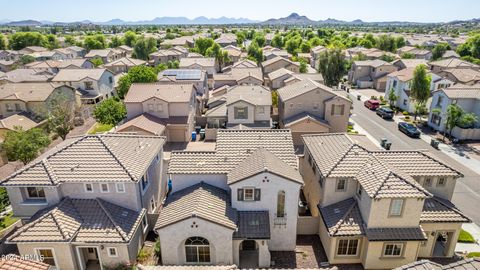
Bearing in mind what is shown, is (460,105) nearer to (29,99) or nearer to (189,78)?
(189,78)

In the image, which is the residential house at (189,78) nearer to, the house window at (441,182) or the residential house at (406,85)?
the residential house at (406,85)

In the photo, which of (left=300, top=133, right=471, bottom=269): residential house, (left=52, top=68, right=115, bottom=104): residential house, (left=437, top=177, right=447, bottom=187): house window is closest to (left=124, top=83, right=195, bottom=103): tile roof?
(left=52, top=68, right=115, bottom=104): residential house

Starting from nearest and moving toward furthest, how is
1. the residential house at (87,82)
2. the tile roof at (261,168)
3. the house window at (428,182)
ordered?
the tile roof at (261,168) < the house window at (428,182) < the residential house at (87,82)

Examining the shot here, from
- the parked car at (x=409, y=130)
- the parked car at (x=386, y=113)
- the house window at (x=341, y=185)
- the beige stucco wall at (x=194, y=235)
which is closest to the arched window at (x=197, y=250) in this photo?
the beige stucco wall at (x=194, y=235)

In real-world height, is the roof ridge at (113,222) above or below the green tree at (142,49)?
below

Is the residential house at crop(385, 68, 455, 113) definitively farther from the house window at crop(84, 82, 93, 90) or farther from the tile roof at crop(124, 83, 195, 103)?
the house window at crop(84, 82, 93, 90)

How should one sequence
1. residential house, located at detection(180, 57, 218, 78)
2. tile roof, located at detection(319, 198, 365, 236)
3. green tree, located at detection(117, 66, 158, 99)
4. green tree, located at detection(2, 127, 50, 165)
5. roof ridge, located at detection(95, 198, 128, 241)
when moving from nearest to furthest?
roof ridge, located at detection(95, 198, 128, 241) < tile roof, located at detection(319, 198, 365, 236) < green tree, located at detection(2, 127, 50, 165) < green tree, located at detection(117, 66, 158, 99) < residential house, located at detection(180, 57, 218, 78)

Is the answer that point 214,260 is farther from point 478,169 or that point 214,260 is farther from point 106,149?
point 478,169
